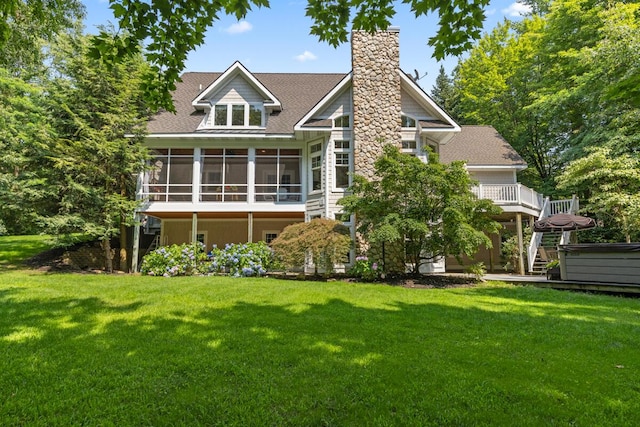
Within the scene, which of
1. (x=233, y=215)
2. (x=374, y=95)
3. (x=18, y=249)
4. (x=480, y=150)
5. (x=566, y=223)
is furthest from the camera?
(x=480, y=150)

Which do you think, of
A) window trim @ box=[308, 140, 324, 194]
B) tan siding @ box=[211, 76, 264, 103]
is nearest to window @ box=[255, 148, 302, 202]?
window trim @ box=[308, 140, 324, 194]

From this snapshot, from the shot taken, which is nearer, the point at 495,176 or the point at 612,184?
the point at 612,184

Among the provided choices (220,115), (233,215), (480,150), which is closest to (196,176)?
(233,215)

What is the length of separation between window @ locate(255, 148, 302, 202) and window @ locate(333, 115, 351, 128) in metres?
2.44

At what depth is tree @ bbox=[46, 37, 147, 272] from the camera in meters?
13.4

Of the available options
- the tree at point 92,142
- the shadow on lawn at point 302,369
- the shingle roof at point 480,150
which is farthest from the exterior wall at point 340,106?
the shadow on lawn at point 302,369

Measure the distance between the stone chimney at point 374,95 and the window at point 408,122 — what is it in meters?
1.13

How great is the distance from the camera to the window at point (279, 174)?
1647 centimetres

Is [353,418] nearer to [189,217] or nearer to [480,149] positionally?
[189,217]

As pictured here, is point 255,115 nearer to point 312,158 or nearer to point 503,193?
point 312,158

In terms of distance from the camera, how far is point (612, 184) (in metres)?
16.0

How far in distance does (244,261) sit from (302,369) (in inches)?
359

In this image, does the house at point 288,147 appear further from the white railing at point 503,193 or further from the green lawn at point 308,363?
the green lawn at point 308,363

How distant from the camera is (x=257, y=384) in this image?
3.38m
